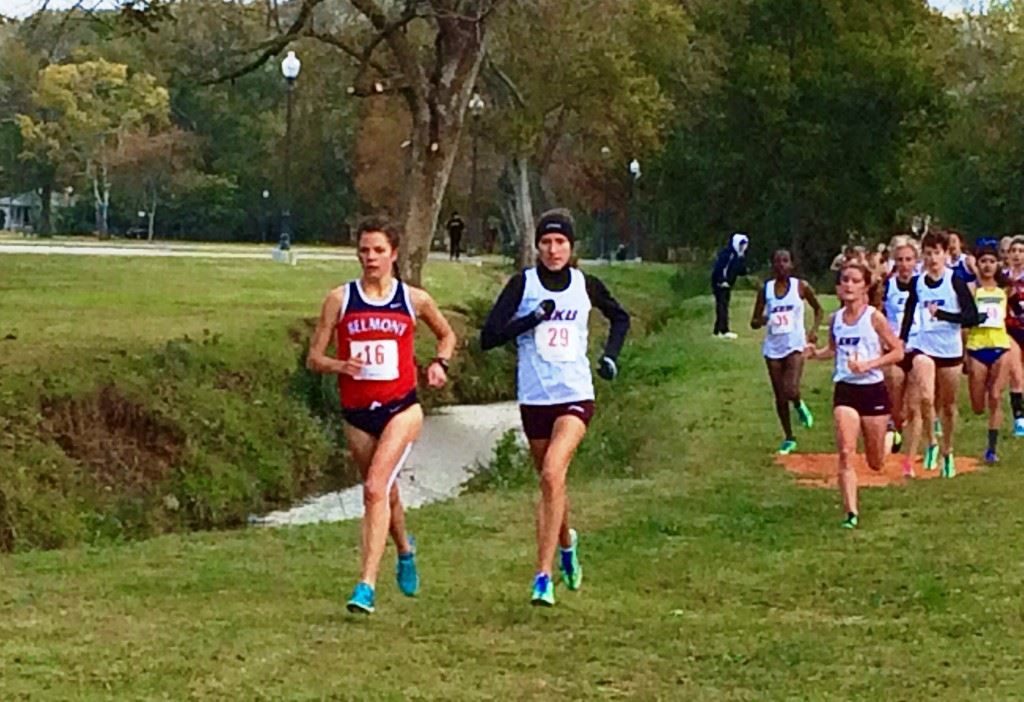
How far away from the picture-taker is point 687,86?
5738cm

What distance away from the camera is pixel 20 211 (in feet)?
335

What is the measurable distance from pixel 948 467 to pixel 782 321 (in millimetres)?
2753

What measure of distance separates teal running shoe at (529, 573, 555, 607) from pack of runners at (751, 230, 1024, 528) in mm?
3615

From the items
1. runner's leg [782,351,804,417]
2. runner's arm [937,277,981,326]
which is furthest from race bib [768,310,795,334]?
runner's arm [937,277,981,326]

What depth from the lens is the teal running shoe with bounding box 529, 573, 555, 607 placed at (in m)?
10.1

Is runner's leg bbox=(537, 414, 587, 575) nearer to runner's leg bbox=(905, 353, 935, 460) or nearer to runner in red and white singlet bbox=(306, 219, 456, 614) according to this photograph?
runner in red and white singlet bbox=(306, 219, 456, 614)

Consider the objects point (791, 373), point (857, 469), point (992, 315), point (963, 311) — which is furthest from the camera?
point (791, 373)

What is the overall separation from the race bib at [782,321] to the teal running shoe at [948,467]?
2.48 m

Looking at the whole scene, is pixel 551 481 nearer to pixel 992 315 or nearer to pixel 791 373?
pixel 992 315

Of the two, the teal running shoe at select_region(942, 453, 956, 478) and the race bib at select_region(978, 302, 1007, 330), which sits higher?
the race bib at select_region(978, 302, 1007, 330)

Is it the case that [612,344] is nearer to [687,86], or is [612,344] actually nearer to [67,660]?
[67,660]

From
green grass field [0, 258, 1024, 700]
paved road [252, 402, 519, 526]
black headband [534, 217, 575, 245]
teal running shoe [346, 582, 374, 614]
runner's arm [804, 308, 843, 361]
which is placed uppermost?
black headband [534, 217, 575, 245]

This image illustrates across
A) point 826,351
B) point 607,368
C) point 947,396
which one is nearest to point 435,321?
point 607,368

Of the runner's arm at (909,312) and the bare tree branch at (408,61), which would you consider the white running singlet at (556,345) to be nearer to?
the runner's arm at (909,312)
